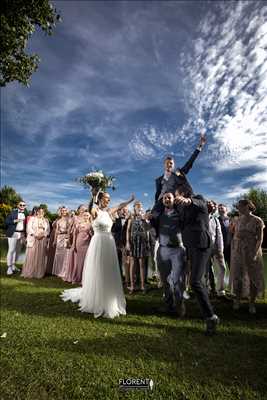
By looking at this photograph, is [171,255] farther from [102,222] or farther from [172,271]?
[102,222]

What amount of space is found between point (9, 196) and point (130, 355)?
96.0m

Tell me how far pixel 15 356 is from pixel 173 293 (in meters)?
3.73

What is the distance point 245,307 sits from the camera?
7.37 meters

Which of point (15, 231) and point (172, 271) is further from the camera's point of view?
point (15, 231)

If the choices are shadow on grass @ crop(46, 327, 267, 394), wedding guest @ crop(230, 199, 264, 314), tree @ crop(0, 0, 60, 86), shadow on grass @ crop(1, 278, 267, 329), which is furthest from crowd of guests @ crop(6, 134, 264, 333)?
tree @ crop(0, 0, 60, 86)

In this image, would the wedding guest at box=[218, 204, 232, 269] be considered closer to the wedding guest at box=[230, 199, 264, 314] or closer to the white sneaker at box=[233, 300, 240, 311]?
the wedding guest at box=[230, 199, 264, 314]

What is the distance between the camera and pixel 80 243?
11219mm

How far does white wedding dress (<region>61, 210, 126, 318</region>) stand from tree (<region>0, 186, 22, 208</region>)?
89315 millimetres

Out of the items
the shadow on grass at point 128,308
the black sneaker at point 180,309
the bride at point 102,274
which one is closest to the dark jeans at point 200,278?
the shadow on grass at point 128,308

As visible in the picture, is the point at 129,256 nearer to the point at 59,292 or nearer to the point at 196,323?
the point at 59,292

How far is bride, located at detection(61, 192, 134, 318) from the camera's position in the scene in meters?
6.95

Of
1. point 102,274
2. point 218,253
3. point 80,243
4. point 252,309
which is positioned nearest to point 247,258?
point 252,309

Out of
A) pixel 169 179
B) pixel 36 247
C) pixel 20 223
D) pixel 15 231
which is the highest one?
pixel 169 179

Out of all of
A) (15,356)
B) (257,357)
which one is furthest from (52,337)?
(257,357)
